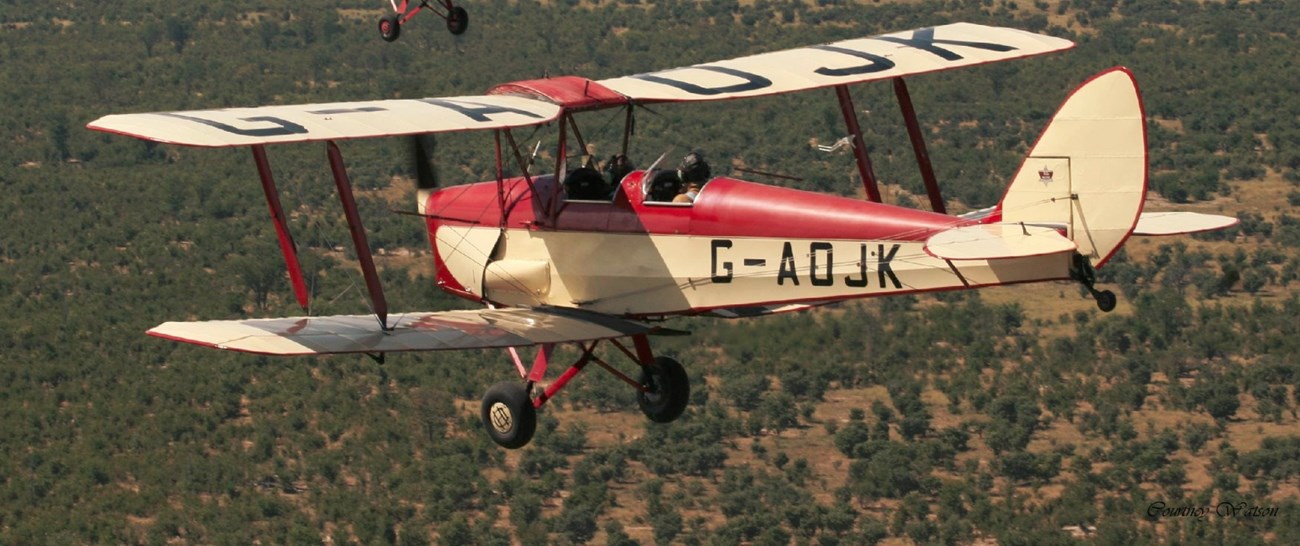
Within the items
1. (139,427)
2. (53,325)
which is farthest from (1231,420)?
(53,325)

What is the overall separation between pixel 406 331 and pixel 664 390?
3110 millimetres

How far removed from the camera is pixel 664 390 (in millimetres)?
23688

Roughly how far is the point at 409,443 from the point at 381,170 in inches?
844

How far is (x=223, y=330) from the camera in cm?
2095

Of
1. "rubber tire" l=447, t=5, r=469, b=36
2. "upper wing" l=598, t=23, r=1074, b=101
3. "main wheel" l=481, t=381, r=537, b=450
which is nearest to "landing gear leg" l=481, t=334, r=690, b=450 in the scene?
"main wheel" l=481, t=381, r=537, b=450

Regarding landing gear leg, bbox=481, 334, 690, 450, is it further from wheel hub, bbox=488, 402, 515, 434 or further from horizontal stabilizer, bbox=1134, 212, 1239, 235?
horizontal stabilizer, bbox=1134, 212, 1239, 235

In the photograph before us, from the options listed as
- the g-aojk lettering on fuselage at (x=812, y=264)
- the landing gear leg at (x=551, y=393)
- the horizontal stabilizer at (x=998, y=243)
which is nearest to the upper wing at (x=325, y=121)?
the g-aojk lettering on fuselage at (x=812, y=264)

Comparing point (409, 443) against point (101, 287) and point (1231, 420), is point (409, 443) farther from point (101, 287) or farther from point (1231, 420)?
point (1231, 420)

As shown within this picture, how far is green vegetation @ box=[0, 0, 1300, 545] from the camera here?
166 ft

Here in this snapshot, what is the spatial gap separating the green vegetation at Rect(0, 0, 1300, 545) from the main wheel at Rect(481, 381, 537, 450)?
11.2 meters

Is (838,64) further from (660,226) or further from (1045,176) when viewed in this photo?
(1045,176)

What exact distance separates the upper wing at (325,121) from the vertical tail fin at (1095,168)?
A: 15.5 feet

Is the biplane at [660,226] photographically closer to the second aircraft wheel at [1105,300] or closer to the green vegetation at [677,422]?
the second aircraft wheel at [1105,300]

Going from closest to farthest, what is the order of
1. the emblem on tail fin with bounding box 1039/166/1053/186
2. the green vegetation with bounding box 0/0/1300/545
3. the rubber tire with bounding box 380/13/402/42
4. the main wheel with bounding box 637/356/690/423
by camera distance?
the emblem on tail fin with bounding box 1039/166/1053/186 → the main wheel with bounding box 637/356/690/423 → the rubber tire with bounding box 380/13/402/42 → the green vegetation with bounding box 0/0/1300/545
